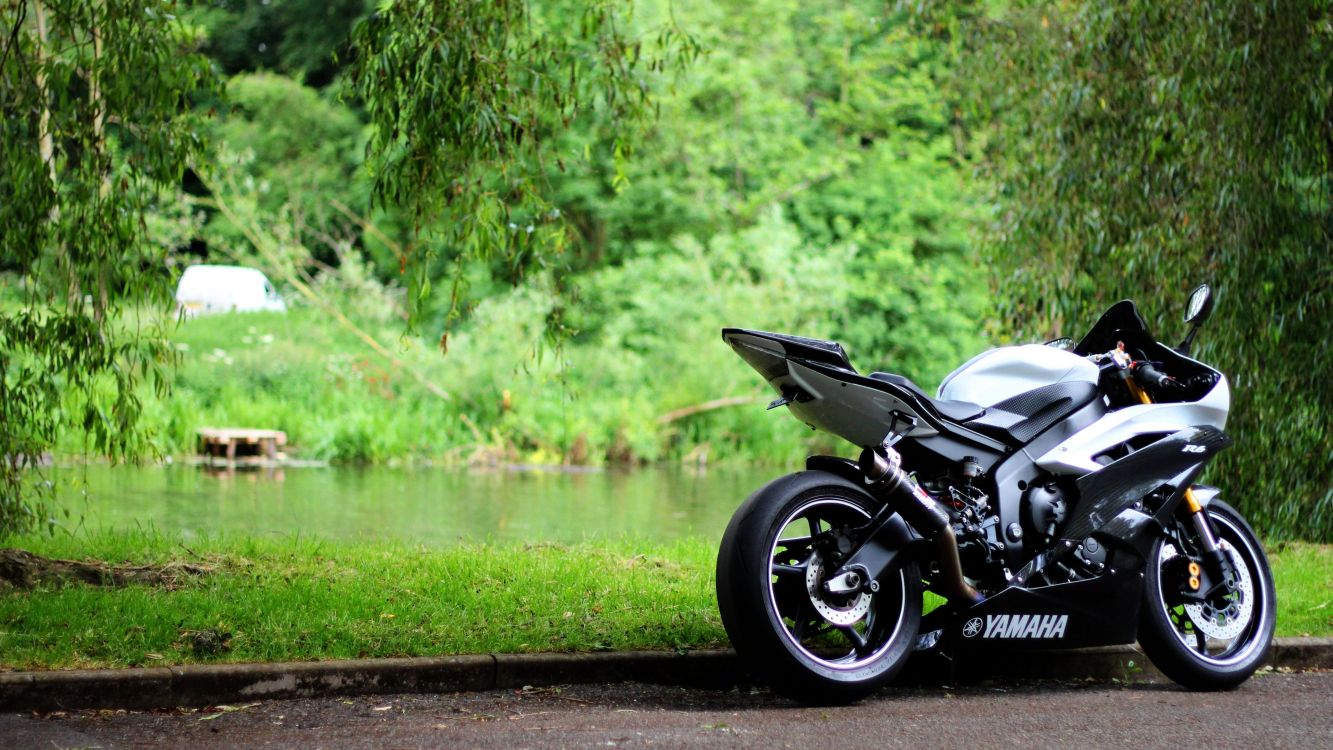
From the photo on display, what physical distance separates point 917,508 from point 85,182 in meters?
4.76

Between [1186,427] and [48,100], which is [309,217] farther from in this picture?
[1186,427]

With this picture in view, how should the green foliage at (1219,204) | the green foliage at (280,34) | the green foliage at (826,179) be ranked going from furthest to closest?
the green foliage at (280,34)
the green foliage at (826,179)
the green foliage at (1219,204)

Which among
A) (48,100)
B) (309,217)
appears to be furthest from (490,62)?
(309,217)

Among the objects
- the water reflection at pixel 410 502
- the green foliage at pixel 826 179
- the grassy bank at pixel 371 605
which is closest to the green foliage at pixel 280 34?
the green foliage at pixel 826 179

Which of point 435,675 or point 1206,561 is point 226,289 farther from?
point 1206,561

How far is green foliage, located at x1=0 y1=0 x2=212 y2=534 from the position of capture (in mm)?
7105

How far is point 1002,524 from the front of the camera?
5.61 metres

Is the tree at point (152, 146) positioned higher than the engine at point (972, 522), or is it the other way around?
the tree at point (152, 146)

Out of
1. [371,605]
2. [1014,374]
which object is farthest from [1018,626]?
[371,605]

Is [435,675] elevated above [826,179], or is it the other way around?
[826,179]

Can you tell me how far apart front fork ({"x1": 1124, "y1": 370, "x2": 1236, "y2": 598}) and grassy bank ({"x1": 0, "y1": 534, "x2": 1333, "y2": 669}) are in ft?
2.78

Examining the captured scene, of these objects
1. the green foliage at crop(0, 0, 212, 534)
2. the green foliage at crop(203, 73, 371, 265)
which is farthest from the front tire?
the green foliage at crop(203, 73, 371, 265)

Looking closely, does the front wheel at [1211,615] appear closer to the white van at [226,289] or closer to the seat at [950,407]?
the seat at [950,407]

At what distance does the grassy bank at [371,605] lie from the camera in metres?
5.39
